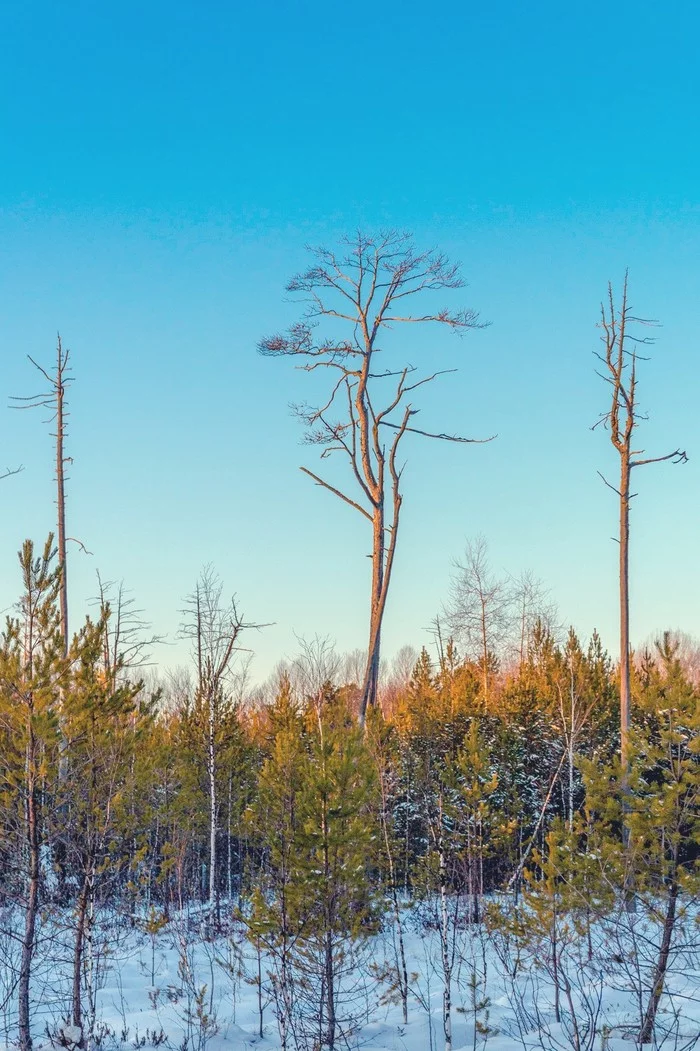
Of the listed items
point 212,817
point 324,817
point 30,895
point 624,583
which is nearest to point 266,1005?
point 324,817

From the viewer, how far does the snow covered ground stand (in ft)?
30.6

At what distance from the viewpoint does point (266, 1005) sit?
11328mm

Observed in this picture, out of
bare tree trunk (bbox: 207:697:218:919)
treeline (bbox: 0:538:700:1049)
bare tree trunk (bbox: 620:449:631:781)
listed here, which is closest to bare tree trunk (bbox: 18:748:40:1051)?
treeline (bbox: 0:538:700:1049)

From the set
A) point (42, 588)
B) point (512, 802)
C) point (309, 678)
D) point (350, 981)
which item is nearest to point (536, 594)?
point (309, 678)

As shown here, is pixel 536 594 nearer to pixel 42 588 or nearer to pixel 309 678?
pixel 309 678

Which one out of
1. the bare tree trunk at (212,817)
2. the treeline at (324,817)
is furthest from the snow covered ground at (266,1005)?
the bare tree trunk at (212,817)

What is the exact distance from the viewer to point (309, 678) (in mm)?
26719

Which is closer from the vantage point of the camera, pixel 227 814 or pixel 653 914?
pixel 653 914

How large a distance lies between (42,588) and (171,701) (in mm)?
45350

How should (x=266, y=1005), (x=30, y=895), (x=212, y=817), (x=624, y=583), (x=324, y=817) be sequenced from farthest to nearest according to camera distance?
(x=212, y=817)
(x=624, y=583)
(x=266, y=1005)
(x=324, y=817)
(x=30, y=895)

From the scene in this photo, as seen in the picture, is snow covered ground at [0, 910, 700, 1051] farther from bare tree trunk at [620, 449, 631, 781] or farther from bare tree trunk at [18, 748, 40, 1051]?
bare tree trunk at [620, 449, 631, 781]

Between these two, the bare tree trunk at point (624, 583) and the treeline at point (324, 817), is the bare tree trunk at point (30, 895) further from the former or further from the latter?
the bare tree trunk at point (624, 583)

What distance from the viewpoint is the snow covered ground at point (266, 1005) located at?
9.34 m

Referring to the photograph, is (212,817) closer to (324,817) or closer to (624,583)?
(324,817)
